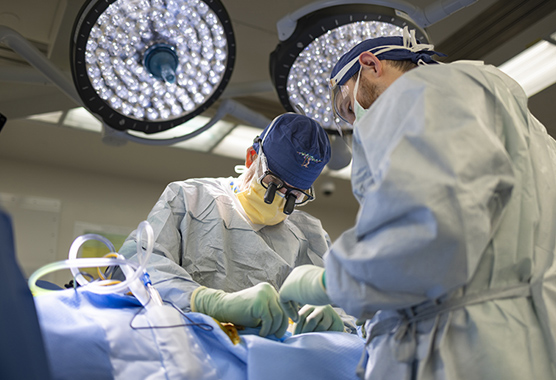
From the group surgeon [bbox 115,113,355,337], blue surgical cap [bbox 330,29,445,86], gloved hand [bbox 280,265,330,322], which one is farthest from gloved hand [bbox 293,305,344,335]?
blue surgical cap [bbox 330,29,445,86]

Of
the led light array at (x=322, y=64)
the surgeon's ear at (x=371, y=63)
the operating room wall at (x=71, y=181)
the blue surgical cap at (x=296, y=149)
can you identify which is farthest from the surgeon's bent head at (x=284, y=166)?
the operating room wall at (x=71, y=181)

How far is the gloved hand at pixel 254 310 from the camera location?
4.59ft

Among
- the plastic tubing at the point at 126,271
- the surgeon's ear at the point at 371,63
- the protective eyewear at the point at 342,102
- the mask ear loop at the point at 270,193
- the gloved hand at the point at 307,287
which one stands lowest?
the mask ear loop at the point at 270,193

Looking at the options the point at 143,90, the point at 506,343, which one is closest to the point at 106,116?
the point at 143,90

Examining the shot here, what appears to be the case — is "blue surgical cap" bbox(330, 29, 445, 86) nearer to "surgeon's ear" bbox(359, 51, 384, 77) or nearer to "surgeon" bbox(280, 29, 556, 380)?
"surgeon's ear" bbox(359, 51, 384, 77)

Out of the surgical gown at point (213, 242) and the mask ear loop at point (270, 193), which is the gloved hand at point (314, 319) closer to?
the surgical gown at point (213, 242)

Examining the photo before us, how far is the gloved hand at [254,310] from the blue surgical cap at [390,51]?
64 cm

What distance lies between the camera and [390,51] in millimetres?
1473

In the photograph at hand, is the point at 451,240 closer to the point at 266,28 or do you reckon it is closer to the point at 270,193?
the point at 270,193

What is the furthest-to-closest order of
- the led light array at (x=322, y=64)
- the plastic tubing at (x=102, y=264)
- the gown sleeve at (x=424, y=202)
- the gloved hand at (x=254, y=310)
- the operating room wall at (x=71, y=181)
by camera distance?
the operating room wall at (x=71, y=181)
the led light array at (x=322, y=64)
the gloved hand at (x=254, y=310)
the plastic tubing at (x=102, y=264)
the gown sleeve at (x=424, y=202)

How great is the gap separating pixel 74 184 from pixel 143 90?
3323 millimetres

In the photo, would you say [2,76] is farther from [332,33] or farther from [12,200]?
[12,200]

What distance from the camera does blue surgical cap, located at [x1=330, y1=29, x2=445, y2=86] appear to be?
4.77 ft

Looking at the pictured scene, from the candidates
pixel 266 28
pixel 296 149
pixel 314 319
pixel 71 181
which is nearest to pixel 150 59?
pixel 296 149
